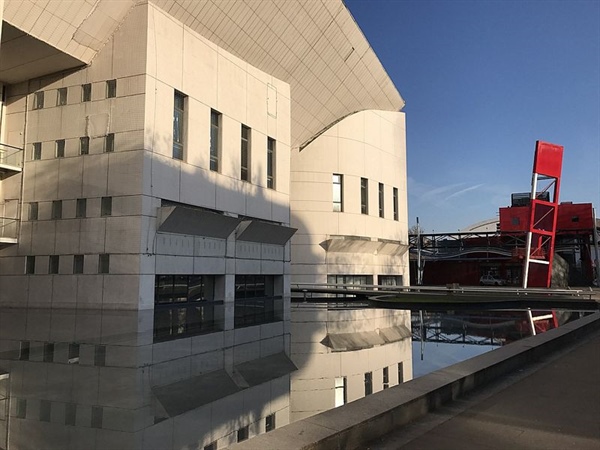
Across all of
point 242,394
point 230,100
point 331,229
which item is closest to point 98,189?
point 230,100

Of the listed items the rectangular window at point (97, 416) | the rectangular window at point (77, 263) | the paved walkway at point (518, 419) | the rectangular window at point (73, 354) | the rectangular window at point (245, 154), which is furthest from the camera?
the rectangular window at point (245, 154)

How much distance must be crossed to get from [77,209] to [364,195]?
23.6 metres

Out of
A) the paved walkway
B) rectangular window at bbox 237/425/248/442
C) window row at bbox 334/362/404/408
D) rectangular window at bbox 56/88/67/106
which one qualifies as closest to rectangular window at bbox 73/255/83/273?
rectangular window at bbox 56/88/67/106

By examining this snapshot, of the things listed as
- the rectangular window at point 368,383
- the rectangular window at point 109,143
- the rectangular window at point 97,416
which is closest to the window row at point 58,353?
the rectangular window at point 97,416

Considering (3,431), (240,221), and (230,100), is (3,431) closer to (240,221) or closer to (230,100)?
(240,221)

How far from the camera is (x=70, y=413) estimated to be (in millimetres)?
5785

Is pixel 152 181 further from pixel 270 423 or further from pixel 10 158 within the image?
pixel 270 423

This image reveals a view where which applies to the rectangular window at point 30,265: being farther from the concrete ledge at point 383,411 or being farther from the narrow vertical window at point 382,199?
the narrow vertical window at point 382,199

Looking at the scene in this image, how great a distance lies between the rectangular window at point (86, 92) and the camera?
21.5 meters

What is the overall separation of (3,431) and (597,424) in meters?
6.43

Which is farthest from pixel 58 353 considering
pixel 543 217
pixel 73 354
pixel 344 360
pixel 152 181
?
pixel 543 217

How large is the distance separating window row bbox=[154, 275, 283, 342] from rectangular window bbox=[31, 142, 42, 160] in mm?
7907

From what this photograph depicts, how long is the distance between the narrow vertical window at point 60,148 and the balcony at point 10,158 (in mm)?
2153

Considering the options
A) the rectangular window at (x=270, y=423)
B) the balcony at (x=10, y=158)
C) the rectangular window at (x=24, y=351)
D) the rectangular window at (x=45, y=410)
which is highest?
the balcony at (x=10, y=158)
